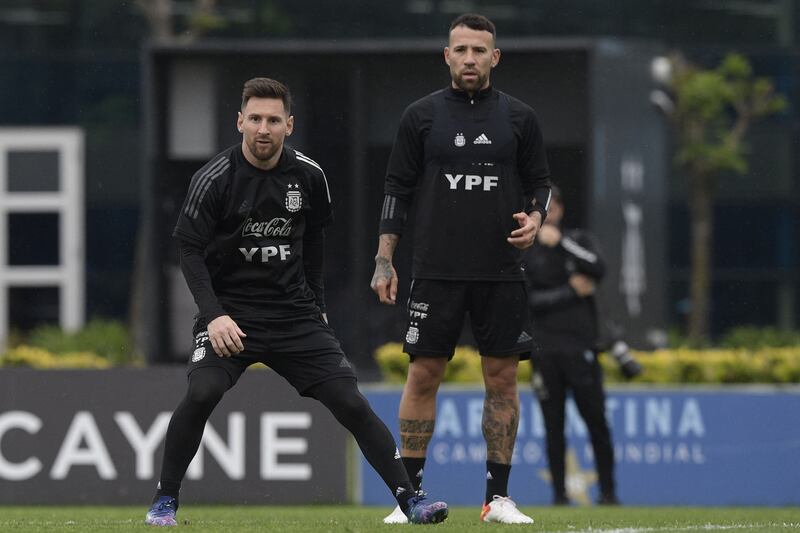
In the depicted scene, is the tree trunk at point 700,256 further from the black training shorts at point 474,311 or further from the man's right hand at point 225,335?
the man's right hand at point 225,335

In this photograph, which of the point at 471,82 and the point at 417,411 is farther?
the point at 417,411

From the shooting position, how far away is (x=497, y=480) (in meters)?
7.86

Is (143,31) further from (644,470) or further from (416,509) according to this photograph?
(416,509)

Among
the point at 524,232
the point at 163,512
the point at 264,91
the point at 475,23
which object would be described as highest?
the point at 475,23

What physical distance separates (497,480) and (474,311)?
755 millimetres

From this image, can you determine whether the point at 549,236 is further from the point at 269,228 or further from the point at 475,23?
the point at 269,228

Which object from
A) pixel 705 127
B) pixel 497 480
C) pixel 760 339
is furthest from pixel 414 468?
pixel 705 127

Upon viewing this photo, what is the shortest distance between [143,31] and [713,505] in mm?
14047

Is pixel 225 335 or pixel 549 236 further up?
pixel 549 236

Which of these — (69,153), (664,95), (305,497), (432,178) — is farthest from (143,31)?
(432,178)

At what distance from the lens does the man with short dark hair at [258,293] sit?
7.13 metres

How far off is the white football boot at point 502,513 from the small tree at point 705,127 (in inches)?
615

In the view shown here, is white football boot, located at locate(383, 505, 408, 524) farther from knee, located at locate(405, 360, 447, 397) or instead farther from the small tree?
the small tree

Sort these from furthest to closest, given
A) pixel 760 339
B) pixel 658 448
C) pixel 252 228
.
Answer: pixel 760 339 < pixel 658 448 < pixel 252 228
